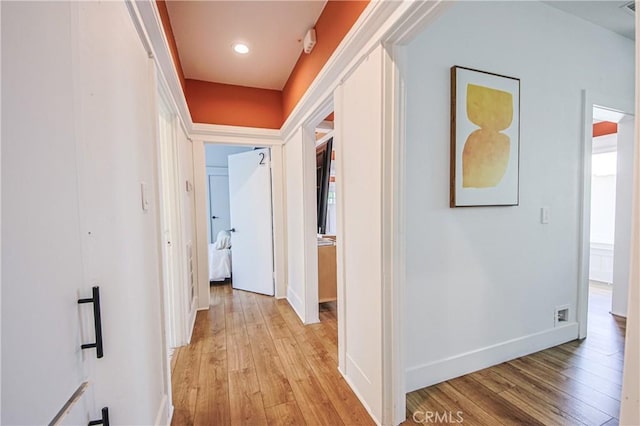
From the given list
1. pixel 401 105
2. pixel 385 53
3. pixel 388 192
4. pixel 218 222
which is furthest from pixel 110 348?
pixel 218 222

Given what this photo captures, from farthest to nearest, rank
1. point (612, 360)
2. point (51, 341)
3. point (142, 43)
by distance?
1. point (612, 360)
2. point (142, 43)
3. point (51, 341)

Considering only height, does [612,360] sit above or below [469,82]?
below

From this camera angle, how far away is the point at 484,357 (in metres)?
1.92

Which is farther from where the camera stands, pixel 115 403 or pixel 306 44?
pixel 306 44

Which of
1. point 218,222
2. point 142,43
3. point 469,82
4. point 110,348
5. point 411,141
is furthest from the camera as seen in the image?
point 218,222

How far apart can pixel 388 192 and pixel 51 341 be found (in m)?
1.29

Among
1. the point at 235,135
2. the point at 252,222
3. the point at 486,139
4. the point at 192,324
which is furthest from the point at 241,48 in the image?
the point at 192,324

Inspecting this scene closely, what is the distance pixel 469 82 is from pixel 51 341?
7.50 feet

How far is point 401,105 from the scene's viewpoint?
1354 mm

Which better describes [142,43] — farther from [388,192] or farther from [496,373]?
[496,373]

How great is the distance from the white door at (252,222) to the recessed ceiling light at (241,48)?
1.16 metres

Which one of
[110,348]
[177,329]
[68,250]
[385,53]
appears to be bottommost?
[177,329]

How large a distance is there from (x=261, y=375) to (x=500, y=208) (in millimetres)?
2115

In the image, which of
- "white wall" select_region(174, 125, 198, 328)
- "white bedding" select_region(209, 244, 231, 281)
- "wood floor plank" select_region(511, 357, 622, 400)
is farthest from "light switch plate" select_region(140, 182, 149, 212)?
"white bedding" select_region(209, 244, 231, 281)
